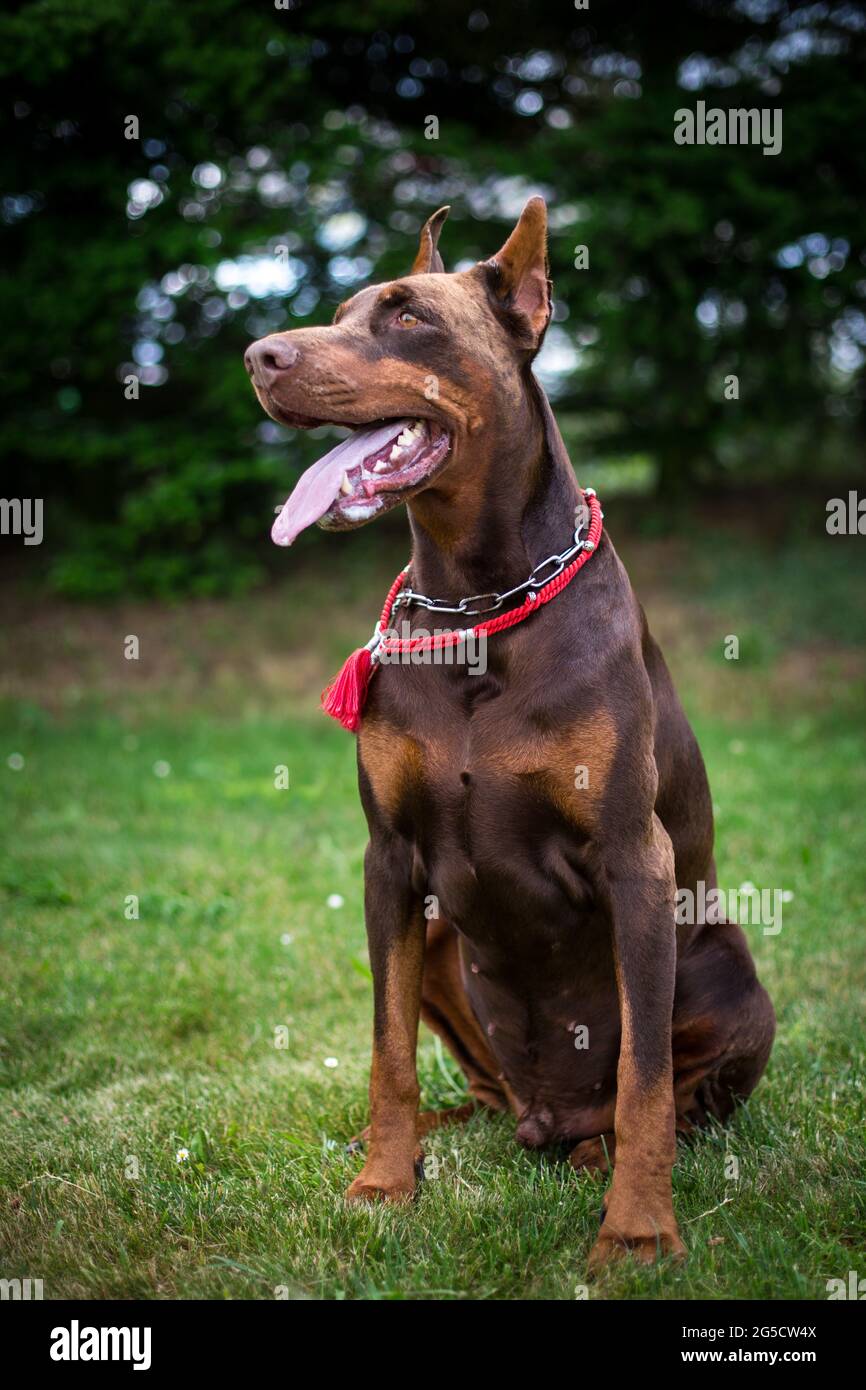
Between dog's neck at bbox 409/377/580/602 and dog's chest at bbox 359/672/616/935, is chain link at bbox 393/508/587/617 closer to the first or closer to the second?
dog's neck at bbox 409/377/580/602

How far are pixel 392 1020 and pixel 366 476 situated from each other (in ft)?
4.48

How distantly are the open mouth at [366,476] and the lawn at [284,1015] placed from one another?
1.66 metres

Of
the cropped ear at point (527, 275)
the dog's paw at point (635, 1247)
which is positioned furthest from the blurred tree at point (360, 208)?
the dog's paw at point (635, 1247)

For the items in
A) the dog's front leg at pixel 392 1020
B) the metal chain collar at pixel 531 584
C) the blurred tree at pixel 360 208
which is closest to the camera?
the metal chain collar at pixel 531 584

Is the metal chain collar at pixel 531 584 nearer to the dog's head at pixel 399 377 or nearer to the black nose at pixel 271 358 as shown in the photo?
the dog's head at pixel 399 377

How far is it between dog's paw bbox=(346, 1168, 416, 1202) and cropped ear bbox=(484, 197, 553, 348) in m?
2.12

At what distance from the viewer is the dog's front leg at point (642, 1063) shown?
269 cm

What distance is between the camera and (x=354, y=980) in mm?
4832

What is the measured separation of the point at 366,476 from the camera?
9.00ft

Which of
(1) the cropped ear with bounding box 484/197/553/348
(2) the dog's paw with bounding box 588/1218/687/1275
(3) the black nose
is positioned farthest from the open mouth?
(2) the dog's paw with bounding box 588/1218/687/1275

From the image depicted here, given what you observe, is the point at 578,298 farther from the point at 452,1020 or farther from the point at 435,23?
the point at 452,1020

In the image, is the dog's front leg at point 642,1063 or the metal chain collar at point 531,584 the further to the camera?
the metal chain collar at point 531,584

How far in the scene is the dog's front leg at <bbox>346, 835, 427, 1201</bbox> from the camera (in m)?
2.97

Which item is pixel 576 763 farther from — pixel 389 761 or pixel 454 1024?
pixel 454 1024
